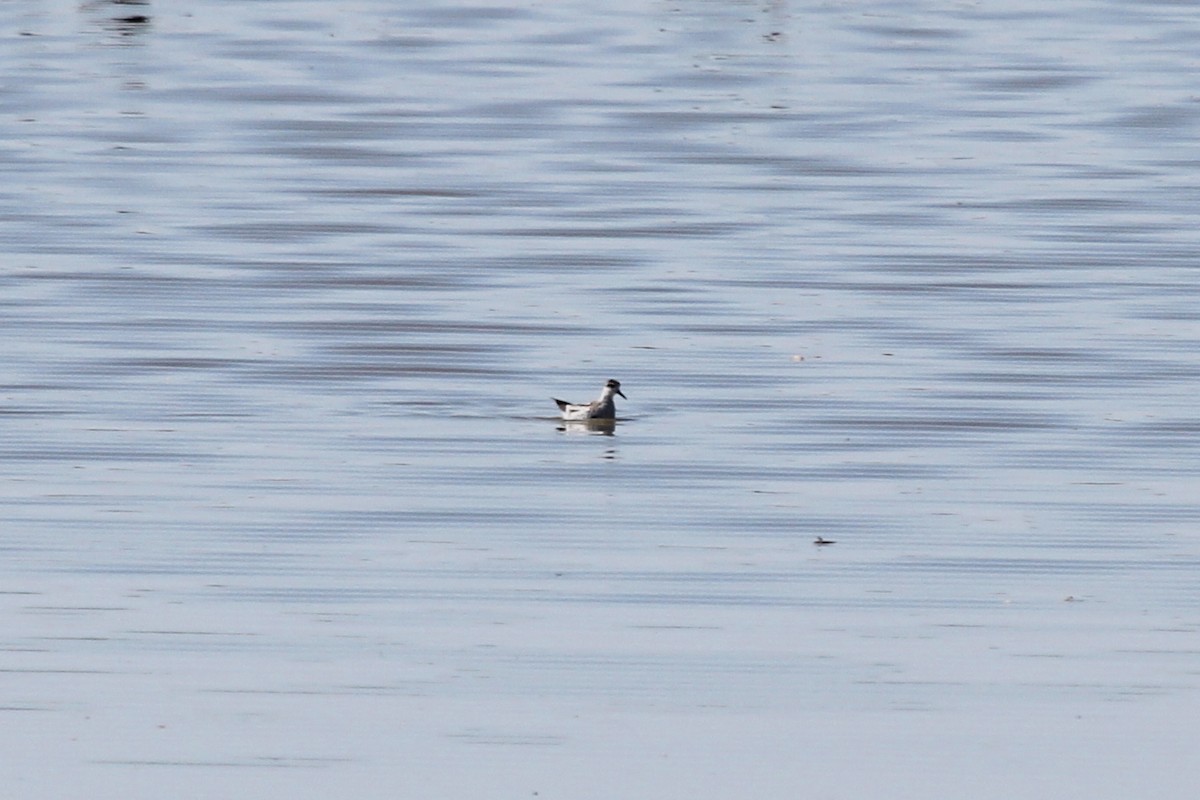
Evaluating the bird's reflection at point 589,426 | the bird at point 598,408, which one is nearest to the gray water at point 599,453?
the bird's reflection at point 589,426

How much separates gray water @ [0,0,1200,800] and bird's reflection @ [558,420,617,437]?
0.16m

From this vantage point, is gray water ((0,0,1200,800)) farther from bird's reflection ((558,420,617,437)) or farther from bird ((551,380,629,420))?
bird ((551,380,629,420))

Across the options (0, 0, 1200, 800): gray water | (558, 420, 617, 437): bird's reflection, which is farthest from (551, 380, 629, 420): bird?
(0, 0, 1200, 800): gray water

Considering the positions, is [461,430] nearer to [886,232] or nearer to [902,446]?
[902,446]

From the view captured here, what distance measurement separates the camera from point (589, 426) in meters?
15.2

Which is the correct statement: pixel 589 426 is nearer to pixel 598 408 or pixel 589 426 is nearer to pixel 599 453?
pixel 598 408

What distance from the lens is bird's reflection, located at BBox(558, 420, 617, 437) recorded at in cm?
1503

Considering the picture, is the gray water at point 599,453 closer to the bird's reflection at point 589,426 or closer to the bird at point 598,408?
the bird's reflection at point 589,426

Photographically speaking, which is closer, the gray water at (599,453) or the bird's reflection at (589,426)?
the gray water at (599,453)

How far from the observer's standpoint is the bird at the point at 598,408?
15.1 m

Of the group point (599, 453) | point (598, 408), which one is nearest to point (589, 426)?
point (598, 408)

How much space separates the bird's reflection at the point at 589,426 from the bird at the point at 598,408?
0.03 m

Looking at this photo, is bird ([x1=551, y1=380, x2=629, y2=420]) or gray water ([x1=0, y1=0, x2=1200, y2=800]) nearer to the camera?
gray water ([x1=0, y1=0, x2=1200, y2=800])

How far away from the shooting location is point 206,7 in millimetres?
47312
